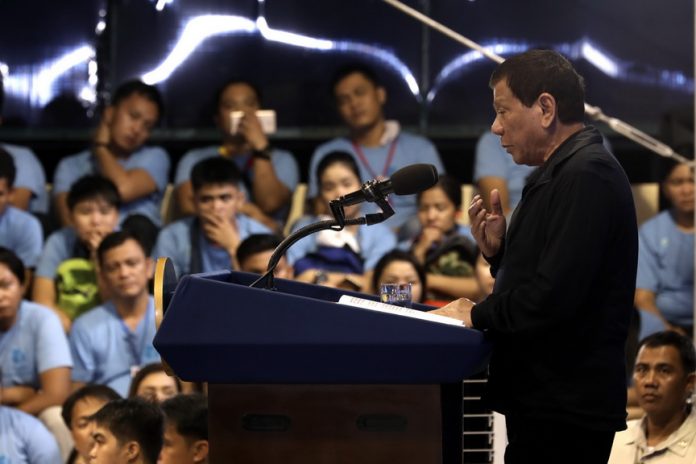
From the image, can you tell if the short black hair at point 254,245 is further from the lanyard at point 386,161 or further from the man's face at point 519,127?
the man's face at point 519,127

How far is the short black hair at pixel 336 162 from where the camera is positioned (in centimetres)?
617

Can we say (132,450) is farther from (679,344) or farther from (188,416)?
(679,344)

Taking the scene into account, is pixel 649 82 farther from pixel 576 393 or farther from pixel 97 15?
pixel 576 393

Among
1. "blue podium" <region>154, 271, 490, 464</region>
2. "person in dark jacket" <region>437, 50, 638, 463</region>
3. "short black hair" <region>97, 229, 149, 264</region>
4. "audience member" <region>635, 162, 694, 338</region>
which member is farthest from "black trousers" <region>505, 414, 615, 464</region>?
"short black hair" <region>97, 229, 149, 264</region>

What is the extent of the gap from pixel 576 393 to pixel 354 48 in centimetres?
462

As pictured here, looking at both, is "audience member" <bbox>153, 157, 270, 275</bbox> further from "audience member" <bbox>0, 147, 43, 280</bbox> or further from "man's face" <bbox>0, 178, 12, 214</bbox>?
"man's face" <bbox>0, 178, 12, 214</bbox>

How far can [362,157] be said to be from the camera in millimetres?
6449

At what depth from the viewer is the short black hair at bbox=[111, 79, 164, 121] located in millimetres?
6531

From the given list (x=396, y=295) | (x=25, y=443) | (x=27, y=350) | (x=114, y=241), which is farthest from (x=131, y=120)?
(x=396, y=295)

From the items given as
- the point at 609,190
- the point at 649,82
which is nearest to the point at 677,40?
the point at 649,82

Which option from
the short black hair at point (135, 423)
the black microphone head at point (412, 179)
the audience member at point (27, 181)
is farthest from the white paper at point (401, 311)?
the audience member at point (27, 181)

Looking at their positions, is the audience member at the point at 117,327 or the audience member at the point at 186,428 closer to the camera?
the audience member at the point at 186,428

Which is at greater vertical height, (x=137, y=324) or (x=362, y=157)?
(x=362, y=157)

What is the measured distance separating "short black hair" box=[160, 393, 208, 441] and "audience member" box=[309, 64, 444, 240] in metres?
1.90
